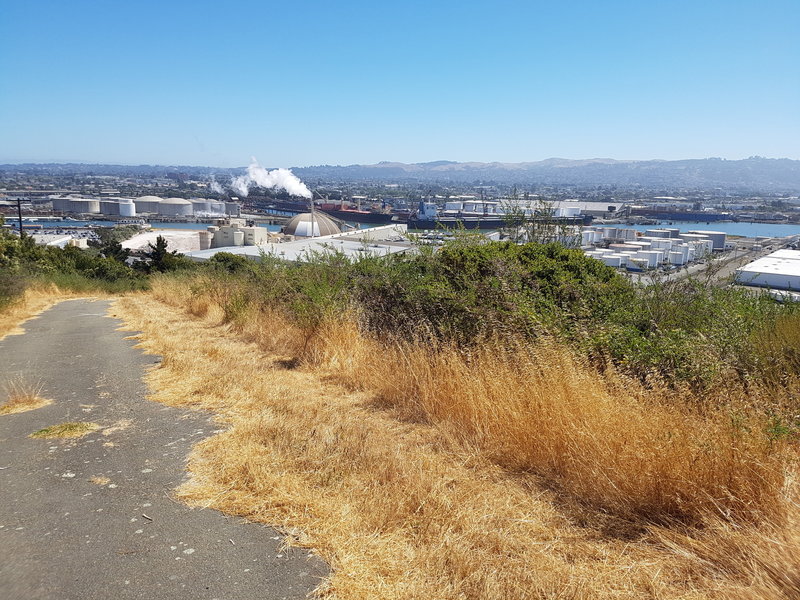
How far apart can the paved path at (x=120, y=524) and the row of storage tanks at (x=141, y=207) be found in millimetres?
126006

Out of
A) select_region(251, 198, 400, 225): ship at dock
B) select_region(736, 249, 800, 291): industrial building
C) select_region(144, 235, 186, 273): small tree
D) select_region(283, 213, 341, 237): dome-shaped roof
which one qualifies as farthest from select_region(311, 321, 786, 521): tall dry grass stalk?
select_region(251, 198, 400, 225): ship at dock

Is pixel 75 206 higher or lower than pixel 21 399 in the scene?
lower

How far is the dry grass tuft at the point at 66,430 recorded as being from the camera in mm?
4250

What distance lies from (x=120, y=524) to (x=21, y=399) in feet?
8.88

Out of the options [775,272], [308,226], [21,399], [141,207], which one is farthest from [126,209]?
[21,399]

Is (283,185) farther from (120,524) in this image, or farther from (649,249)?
(120,524)

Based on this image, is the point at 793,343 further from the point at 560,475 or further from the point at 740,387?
the point at 560,475

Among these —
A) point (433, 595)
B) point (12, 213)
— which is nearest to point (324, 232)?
point (12, 213)

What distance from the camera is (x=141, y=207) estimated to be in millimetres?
131125

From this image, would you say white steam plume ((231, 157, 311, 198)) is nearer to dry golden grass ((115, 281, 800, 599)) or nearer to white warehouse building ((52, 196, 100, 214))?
white warehouse building ((52, 196, 100, 214))

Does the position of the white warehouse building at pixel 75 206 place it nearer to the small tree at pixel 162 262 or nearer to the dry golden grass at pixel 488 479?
the small tree at pixel 162 262

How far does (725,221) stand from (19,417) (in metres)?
121

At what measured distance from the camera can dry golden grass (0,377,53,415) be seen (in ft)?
16.0

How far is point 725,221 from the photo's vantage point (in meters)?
108
